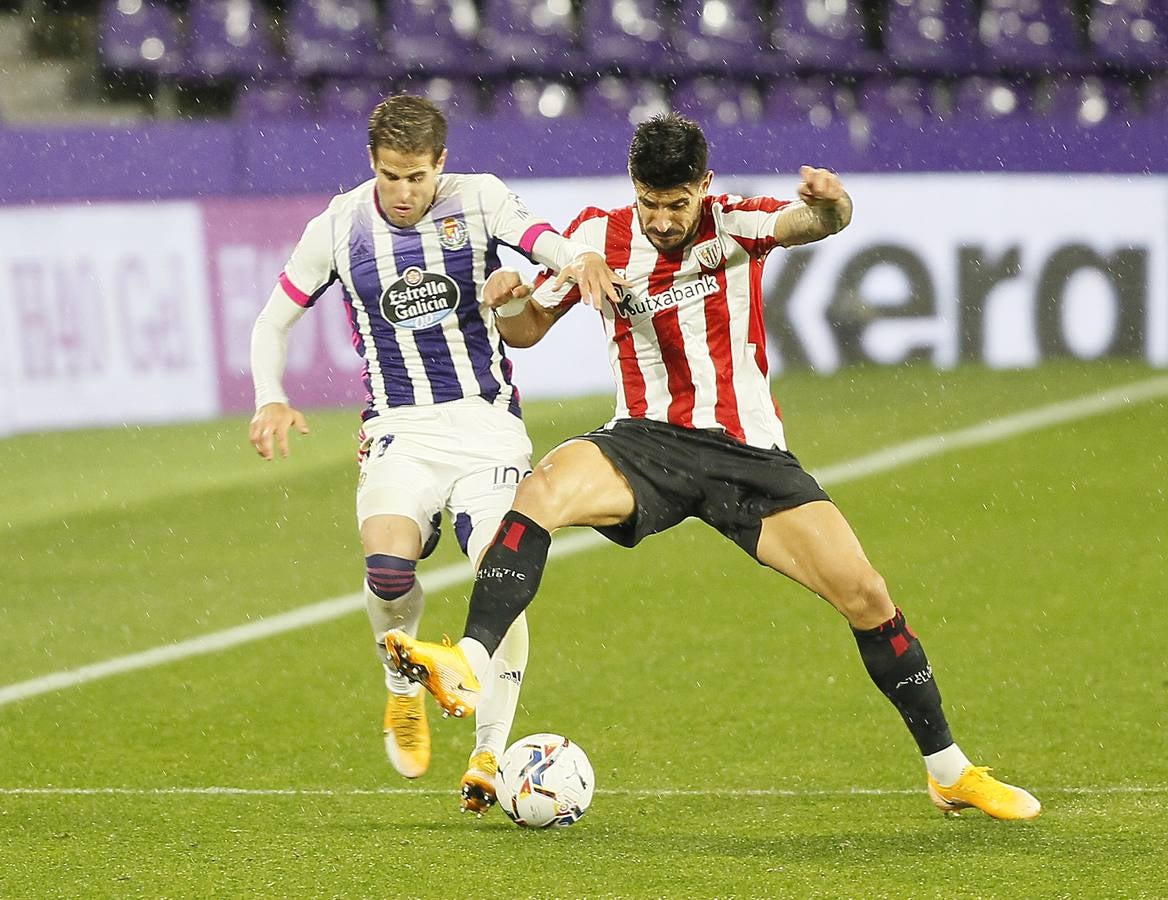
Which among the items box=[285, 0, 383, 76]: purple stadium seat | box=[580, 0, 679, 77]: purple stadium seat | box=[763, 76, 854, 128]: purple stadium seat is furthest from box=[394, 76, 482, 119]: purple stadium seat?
box=[763, 76, 854, 128]: purple stadium seat

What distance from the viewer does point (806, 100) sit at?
14.1m

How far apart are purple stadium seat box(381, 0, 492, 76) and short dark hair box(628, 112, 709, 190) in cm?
902

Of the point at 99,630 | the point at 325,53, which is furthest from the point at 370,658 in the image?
the point at 325,53

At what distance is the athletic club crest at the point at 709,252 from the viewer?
202 inches

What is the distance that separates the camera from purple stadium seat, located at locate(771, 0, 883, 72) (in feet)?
46.5

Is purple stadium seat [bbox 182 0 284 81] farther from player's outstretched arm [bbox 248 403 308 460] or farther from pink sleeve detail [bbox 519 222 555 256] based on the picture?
player's outstretched arm [bbox 248 403 308 460]

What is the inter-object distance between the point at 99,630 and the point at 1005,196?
6448mm

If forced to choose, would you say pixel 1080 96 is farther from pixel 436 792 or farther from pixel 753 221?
pixel 436 792

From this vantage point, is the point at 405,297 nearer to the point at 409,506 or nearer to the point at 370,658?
the point at 409,506

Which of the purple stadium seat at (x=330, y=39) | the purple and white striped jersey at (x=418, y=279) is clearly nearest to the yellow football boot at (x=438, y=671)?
the purple and white striped jersey at (x=418, y=279)

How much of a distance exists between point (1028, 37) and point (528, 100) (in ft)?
13.0

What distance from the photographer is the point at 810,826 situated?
4.85 metres

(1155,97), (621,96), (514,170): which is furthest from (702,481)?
(1155,97)

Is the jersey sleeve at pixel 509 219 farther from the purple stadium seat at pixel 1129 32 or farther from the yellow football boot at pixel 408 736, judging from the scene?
the purple stadium seat at pixel 1129 32
